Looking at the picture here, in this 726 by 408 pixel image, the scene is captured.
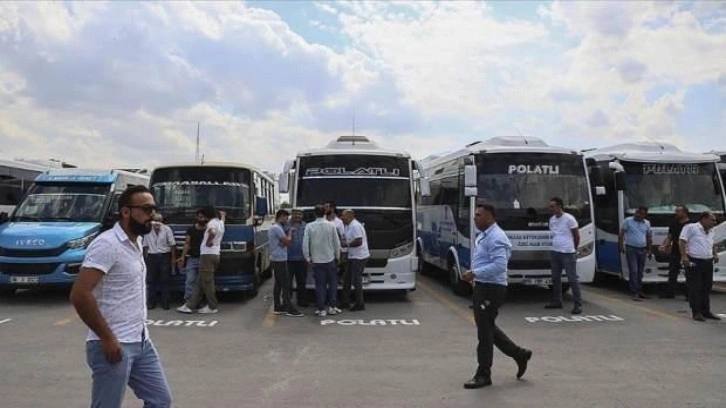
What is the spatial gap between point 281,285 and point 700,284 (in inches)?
275

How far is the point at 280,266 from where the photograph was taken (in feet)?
37.2

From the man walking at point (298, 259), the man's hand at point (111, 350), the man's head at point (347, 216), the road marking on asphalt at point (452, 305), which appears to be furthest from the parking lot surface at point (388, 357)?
the man's hand at point (111, 350)

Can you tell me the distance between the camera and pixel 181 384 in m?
6.73

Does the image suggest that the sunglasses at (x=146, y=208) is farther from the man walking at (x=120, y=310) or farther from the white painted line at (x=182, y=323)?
the white painted line at (x=182, y=323)

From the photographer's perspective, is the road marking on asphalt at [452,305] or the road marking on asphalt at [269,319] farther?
the road marking on asphalt at [452,305]

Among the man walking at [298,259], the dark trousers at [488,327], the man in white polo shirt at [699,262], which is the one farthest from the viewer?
the man walking at [298,259]

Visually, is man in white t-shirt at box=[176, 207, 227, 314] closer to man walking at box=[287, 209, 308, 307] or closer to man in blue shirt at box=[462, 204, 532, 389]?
man walking at box=[287, 209, 308, 307]

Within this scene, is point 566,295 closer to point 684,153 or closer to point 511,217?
point 511,217

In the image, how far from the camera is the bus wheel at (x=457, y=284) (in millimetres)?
13812

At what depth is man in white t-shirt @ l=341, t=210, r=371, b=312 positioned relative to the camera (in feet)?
38.5

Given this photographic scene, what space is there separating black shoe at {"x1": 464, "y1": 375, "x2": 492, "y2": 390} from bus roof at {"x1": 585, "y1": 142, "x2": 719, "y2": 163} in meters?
9.15

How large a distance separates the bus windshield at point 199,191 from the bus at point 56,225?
3.55ft

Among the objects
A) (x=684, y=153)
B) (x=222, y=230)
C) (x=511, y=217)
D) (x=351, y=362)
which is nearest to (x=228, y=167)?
(x=222, y=230)

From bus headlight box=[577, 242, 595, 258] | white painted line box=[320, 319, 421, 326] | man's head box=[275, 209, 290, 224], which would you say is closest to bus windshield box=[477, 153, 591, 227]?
bus headlight box=[577, 242, 595, 258]
